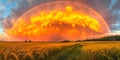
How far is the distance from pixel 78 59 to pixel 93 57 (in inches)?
14.6

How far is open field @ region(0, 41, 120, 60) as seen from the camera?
7.08m

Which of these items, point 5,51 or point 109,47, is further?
point 109,47

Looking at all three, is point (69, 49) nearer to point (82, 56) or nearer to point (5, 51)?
point (82, 56)

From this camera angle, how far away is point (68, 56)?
7414 millimetres

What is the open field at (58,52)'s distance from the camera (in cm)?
708

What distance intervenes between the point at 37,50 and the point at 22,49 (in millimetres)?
334

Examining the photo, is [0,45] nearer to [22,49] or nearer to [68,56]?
[22,49]

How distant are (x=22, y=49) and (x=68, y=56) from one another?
1065mm

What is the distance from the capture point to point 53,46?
24.7 feet

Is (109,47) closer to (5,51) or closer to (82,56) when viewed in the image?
(82,56)

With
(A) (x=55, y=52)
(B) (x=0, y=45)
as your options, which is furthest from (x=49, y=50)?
(B) (x=0, y=45)

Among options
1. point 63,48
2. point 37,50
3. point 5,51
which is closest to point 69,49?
point 63,48

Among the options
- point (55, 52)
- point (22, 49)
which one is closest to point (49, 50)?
point (55, 52)

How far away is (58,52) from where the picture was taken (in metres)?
7.45
